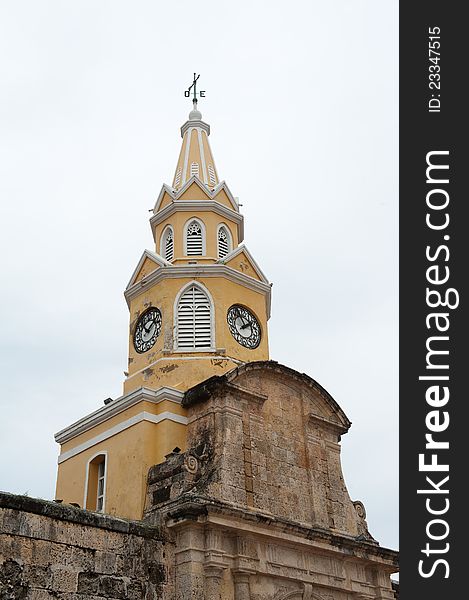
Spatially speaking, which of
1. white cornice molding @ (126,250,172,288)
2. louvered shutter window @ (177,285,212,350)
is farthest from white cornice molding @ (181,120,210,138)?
louvered shutter window @ (177,285,212,350)

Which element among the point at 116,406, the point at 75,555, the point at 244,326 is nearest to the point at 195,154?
the point at 244,326

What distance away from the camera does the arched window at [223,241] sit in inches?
917

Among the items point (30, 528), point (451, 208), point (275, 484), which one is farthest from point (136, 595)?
point (451, 208)

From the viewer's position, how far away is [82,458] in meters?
19.9

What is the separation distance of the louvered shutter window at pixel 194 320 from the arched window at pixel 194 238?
5.25 feet

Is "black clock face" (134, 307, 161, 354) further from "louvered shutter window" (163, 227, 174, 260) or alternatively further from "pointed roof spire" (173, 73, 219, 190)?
"pointed roof spire" (173, 73, 219, 190)

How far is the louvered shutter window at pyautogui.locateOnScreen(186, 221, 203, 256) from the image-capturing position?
22875 mm

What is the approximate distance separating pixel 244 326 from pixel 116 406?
460cm

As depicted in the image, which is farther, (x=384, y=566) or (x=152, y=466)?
(x=384, y=566)

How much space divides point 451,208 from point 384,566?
10.1 m

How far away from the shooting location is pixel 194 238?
23172 millimetres

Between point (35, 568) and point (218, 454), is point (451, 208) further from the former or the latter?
point (35, 568)

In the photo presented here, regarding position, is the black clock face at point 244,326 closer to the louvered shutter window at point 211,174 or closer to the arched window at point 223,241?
the arched window at point 223,241

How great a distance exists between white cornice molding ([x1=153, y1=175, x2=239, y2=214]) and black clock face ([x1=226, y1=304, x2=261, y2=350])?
3.83m
